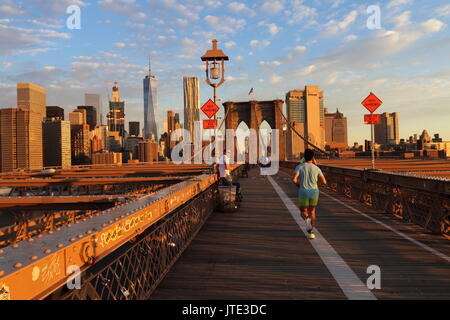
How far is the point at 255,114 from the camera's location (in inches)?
3184

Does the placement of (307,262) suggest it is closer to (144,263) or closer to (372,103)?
(144,263)

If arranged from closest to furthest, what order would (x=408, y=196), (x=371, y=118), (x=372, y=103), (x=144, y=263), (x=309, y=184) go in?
(x=144, y=263)
(x=309, y=184)
(x=408, y=196)
(x=372, y=103)
(x=371, y=118)

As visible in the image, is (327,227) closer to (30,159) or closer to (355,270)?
(355,270)

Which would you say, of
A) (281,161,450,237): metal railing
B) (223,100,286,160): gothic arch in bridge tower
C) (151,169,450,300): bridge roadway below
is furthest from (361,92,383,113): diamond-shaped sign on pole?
(223,100,286,160): gothic arch in bridge tower

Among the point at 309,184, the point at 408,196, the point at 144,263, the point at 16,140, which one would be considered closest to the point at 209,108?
the point at 309,184

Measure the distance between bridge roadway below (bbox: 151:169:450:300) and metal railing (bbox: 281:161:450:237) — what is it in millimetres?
343

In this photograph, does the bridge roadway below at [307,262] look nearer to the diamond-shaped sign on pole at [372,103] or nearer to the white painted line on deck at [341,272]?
the white painted line on deck at [341,272]

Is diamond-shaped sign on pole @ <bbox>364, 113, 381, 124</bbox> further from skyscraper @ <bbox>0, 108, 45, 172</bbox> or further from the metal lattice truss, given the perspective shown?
skyscraper @ <bbox>0, 108, 45, 172</bbox>

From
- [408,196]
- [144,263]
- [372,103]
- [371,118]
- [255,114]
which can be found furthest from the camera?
[255,114]

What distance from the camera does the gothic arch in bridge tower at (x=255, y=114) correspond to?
3159 inches

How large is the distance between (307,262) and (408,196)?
4.99 metres

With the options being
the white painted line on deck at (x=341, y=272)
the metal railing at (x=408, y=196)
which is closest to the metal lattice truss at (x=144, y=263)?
the white painted line on deck at (x=341, y=272)

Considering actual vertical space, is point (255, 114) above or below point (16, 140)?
below
